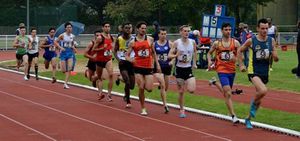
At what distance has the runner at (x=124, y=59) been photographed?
15.5m

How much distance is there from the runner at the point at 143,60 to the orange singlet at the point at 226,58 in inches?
65.3

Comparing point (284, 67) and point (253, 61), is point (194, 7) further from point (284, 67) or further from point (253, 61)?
point (253, 61)

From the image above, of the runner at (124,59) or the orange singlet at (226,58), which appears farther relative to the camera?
the runner at (124,59)

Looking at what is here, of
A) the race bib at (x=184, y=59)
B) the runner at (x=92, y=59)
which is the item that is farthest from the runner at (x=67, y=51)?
the race bib at (x=184, y=59)

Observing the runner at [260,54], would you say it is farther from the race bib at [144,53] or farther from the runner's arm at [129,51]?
the runner's arm at [129,51]

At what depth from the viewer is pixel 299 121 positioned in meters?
12.8

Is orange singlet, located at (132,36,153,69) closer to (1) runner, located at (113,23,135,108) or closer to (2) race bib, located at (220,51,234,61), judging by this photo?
(1) runner, located at (113,23,135,108)

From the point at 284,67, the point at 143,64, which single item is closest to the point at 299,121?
the point at 143,64

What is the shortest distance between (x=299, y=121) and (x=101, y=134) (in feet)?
13.2

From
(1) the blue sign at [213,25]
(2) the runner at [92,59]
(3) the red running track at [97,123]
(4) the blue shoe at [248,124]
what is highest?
(1) the blue sign at [213,25]

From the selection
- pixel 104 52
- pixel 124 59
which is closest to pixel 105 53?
pixel 104 52

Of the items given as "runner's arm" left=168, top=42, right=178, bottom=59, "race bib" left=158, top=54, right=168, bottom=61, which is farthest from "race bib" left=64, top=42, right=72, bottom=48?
"runner's arm" left=168, top=42, right=178, bottom=59

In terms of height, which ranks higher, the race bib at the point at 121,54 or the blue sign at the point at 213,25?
the blue sign at the point at 213,25

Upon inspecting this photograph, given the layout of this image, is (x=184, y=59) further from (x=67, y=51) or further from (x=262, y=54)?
(x=67, y=51)
